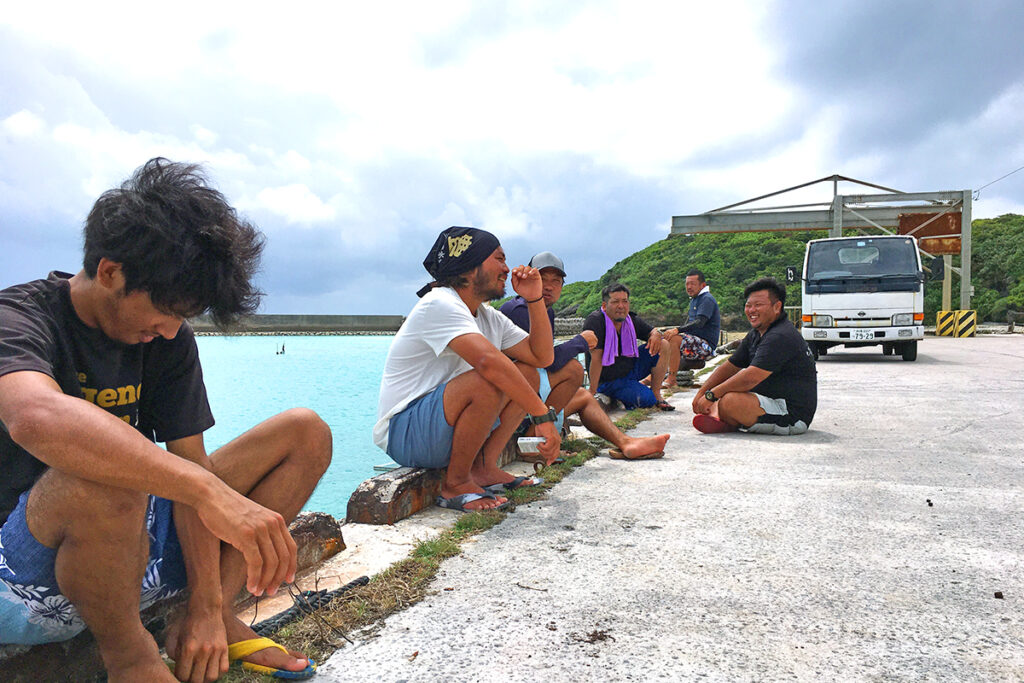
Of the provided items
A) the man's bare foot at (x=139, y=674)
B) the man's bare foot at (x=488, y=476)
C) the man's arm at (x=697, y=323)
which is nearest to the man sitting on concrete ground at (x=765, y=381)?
the man's bare foot at (x=488, y=476)

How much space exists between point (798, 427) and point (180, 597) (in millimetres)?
4783

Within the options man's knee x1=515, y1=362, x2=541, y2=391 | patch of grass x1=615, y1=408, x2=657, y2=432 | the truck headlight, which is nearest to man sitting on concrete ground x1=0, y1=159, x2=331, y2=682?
man's knee x1=515, y1=362, x2=541, y2=391

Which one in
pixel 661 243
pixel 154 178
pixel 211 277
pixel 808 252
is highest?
pixel 661 243

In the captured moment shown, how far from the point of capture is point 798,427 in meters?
5.54

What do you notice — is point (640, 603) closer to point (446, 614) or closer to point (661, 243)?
point (446, 614)

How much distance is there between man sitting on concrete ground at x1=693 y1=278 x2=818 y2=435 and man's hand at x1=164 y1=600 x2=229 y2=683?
14.3 ft

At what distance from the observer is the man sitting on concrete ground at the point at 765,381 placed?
5.25 meters

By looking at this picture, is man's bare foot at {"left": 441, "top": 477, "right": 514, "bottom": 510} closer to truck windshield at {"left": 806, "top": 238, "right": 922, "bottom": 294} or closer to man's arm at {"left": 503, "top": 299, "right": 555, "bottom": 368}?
man's arm at {"left": 503, "top": 299, "right": 555, "bottom": 368}

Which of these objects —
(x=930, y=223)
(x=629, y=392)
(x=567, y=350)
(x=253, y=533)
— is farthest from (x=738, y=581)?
(x=930, y=223)

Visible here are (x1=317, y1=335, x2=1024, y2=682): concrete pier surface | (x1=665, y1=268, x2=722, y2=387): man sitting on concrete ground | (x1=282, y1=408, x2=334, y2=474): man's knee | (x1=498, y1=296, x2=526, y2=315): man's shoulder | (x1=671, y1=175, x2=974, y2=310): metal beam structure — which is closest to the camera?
(x1=317, y1=335, x2=1024, y2=682): concrete pier surface

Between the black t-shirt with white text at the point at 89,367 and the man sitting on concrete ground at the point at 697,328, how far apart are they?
725cm

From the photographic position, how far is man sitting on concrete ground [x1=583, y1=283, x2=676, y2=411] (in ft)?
21.2

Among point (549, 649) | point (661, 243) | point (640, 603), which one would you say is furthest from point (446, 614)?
point (661, 243)

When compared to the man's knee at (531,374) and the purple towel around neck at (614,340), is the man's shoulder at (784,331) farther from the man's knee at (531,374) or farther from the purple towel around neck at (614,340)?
the man's knee at (531,374)
